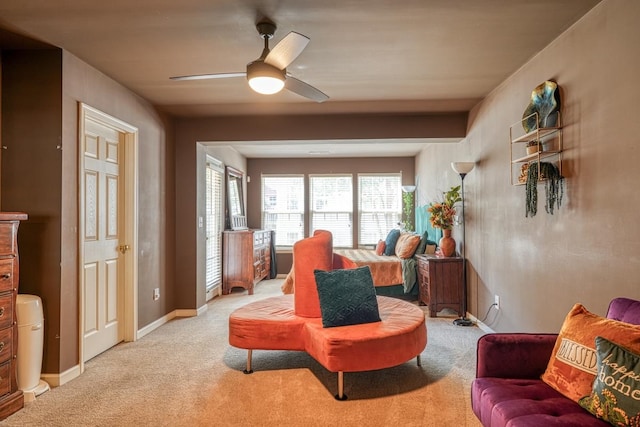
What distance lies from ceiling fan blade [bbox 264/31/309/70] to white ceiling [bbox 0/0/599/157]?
267 mm

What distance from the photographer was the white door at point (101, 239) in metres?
3.40

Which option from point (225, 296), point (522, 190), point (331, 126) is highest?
point (331, 126)

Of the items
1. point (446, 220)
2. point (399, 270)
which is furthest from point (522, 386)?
point (399, 270)

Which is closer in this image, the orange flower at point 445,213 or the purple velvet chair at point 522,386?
the purple velvet chair at point 522,386

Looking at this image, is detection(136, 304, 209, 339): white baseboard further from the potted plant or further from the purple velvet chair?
the potted plant

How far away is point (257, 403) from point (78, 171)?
2.26m

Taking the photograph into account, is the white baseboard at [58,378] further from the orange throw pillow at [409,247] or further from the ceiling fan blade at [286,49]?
the orange throw pillow at [409,247]

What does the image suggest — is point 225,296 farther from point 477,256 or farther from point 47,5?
point 47,5

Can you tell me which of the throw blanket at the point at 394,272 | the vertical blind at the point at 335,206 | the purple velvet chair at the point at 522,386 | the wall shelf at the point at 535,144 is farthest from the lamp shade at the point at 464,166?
the vertical blind at the point at 335,206

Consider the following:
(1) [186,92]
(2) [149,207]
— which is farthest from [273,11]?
(2) [149,207]

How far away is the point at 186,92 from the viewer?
4055mm

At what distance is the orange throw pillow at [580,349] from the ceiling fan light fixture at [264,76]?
2176 mm

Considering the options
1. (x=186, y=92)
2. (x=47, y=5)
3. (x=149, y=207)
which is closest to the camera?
(x=47, y=5)

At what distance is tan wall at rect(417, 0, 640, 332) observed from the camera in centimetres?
221
